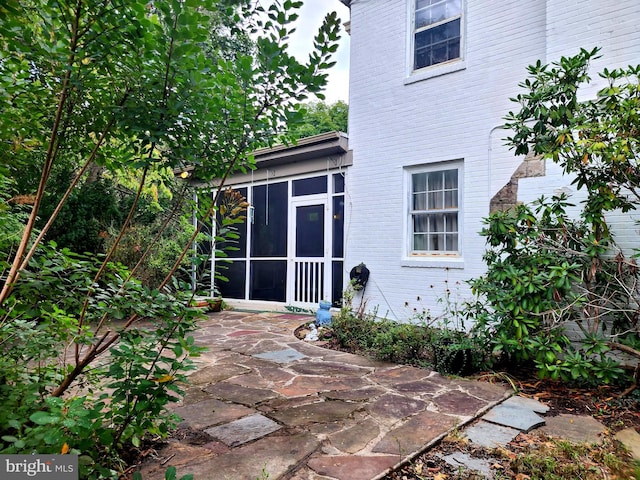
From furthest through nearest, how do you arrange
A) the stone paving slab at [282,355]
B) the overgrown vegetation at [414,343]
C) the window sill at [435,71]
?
the window sill at [435,71]
the stone paving slab at [282,355]
the overgrown vegetation at [414,343]

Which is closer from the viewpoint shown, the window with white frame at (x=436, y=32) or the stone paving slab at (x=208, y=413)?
the stone paving slab at (x=208, y=413)

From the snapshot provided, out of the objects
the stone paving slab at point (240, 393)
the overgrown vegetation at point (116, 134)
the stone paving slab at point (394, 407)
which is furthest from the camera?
the stone paving slab at point (240, 393)

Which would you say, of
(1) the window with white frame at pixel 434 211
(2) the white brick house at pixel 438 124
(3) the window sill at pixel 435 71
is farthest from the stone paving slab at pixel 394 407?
(3) the window sill at pixel 435 71

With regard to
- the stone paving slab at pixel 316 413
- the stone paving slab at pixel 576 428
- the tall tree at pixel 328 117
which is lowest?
the stone paving slab at pixel 576 428

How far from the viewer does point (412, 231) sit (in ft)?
18.5

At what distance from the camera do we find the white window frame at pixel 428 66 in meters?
5.26

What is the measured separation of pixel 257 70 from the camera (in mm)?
1821

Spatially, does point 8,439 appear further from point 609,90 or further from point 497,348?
point 609,90

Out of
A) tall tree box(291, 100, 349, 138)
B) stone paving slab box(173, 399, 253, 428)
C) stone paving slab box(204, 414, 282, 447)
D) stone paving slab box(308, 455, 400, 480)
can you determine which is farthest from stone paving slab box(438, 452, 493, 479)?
tall tree box(291, 100, 349, 138)

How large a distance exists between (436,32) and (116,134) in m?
5.28

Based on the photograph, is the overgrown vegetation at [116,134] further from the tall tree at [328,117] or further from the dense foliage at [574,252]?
the tall tree at [328,117]

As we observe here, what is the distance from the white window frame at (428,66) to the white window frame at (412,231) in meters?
1.34

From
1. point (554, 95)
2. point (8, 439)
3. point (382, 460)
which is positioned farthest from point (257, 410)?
point (554, 95)

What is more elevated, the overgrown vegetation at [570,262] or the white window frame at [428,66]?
the white window frame at [428,66]
